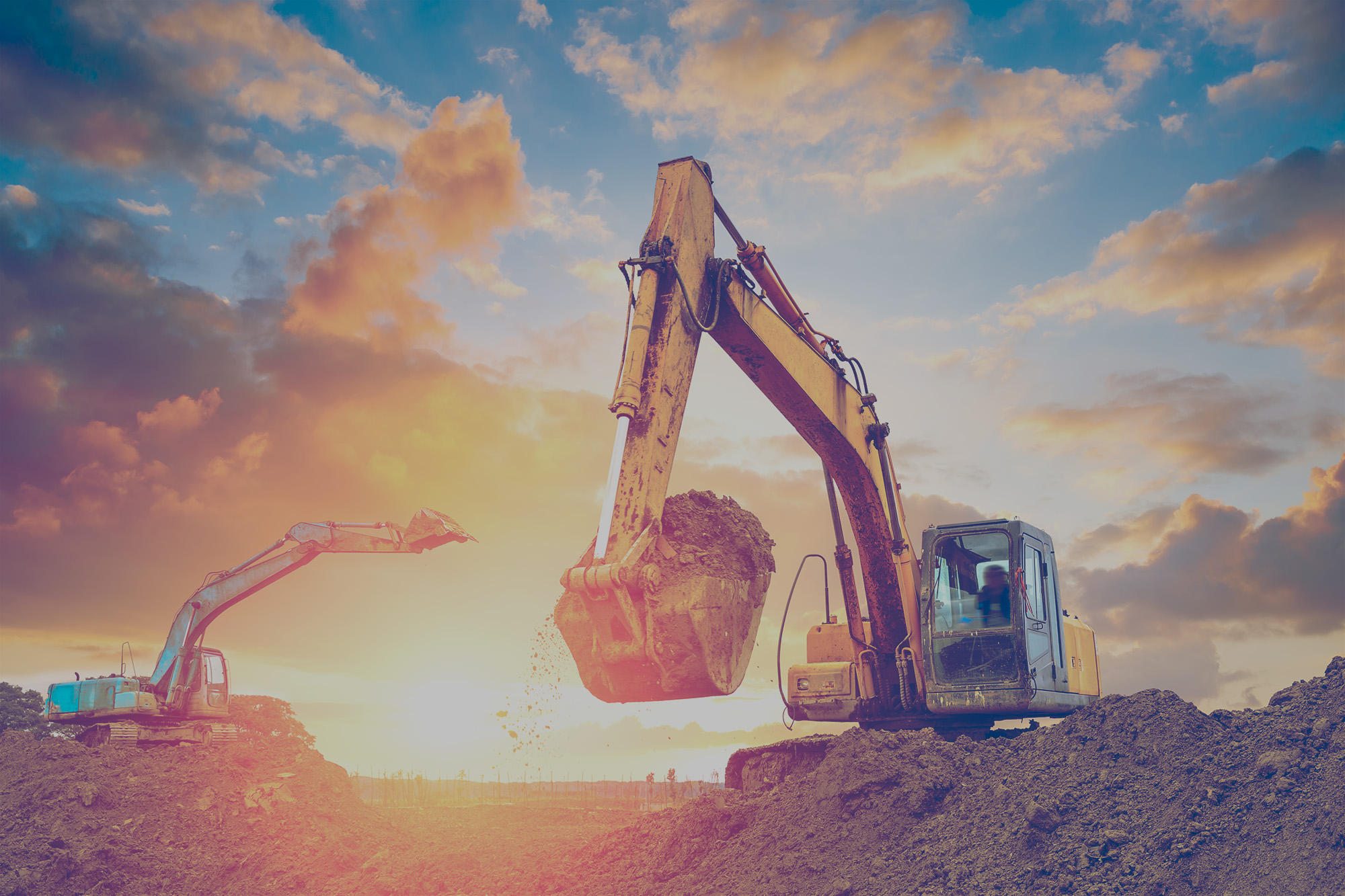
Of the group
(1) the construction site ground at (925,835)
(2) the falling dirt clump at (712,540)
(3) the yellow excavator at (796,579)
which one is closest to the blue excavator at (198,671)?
(1) the construction site ground at (925,835)

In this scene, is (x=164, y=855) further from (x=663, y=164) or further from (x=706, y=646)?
(x=663, y=164)

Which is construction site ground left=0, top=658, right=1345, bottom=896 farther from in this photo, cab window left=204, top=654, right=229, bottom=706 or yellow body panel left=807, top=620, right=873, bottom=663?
cab window left=204, top=654, right=229, bottom=706

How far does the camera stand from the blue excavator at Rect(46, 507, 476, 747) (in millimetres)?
14219

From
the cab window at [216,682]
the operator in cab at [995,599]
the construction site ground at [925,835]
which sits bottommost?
the construction site ground at [925,835]

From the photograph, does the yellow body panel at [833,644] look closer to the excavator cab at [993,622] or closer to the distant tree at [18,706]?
the excavator cab at [993,622]

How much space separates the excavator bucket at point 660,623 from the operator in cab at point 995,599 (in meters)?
3.35

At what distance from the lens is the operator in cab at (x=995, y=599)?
8.58 meters

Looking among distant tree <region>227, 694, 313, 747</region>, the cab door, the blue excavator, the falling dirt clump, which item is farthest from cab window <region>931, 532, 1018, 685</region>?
distant tree <region>227, 694, 313, 747</region>

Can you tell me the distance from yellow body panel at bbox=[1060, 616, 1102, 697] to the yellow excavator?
4 cm

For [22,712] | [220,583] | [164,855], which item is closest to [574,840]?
[164,855]

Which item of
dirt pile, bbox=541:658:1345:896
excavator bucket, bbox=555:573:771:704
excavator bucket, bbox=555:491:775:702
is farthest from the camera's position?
dirt pile, bbox=541:658:1345:896

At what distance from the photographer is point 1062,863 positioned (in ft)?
19.8

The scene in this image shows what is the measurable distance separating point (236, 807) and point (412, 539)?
4527mm

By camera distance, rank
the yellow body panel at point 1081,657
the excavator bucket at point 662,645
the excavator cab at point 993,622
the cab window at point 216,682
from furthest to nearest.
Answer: the cab window at point 216,682 < the yellow body panel at point 1081,657 < the excavator cab at point 993,622 < the excavator bucket at point 662,645
